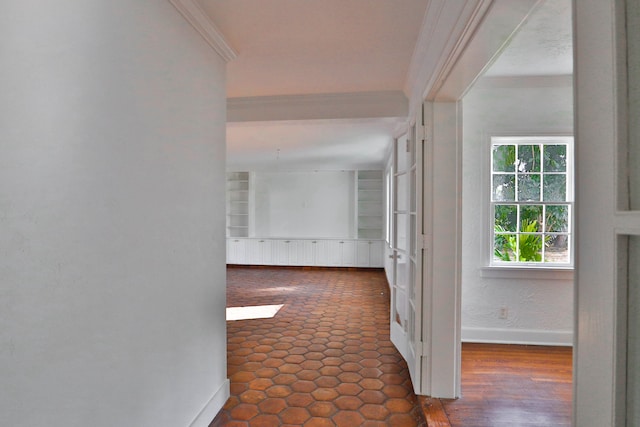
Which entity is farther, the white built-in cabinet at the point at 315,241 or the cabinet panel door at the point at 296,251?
the cabinet panel door at the point at 296,251

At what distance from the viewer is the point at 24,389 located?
101 cm

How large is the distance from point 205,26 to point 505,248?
335 cm

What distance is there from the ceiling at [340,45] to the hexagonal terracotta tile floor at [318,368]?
86.4 inches

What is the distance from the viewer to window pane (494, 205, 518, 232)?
11.9ft

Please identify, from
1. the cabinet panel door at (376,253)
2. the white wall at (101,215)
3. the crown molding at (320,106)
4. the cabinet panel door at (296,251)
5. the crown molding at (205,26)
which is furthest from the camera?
the cabinet panel door at (296,251)

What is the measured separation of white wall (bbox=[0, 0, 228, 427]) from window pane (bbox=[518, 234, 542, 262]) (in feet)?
10.3

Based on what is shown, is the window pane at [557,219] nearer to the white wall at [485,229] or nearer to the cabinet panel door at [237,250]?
the white wall at [485,229]

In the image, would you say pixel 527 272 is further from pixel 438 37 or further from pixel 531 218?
pixel 438 37

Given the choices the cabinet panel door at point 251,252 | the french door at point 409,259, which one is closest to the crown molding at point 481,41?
the french door at point 409,259

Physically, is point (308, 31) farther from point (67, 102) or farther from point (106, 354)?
point (106, 354)

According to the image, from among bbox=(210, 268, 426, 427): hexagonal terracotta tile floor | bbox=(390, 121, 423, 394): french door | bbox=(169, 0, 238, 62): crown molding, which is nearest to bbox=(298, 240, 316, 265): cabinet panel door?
bbox=(210, 268, 426, 427): hexagonal terracotta tile floor

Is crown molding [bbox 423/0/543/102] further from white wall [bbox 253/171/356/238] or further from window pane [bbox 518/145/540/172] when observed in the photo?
white wall [bbox 253/171/356/238]

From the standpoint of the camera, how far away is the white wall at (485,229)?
3.47m

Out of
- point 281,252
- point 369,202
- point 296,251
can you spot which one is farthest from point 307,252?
point 369,202
